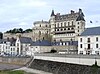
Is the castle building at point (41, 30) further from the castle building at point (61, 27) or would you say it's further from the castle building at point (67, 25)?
the castle building at point (67, 25)

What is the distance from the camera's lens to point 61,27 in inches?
5015

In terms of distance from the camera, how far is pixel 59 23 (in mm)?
128500

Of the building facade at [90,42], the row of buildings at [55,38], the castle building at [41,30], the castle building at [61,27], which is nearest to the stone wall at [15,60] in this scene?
the row of buildings at [55,38]

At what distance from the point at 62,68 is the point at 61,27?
232 ft

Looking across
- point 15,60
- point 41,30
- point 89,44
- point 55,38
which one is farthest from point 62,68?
point 41,30

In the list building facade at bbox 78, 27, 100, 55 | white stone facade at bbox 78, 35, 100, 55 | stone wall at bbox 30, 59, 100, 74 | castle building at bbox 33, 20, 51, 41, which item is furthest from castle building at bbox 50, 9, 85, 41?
stone wall at bbox 30, 59, 100, 74

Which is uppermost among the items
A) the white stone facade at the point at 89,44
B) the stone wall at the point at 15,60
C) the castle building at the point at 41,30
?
the castle building at the point at 41,30

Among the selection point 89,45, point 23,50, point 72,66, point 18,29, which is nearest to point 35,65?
point 89,45

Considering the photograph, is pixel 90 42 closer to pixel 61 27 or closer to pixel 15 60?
pixel 15 60

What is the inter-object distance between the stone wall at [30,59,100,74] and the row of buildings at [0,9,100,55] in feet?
39.5

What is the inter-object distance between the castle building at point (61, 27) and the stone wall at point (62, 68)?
41.8 meters

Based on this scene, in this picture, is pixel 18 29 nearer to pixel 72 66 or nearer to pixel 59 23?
pixel 59 23

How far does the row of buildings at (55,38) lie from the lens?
9646 cm

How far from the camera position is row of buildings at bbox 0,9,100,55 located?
9646 cm
